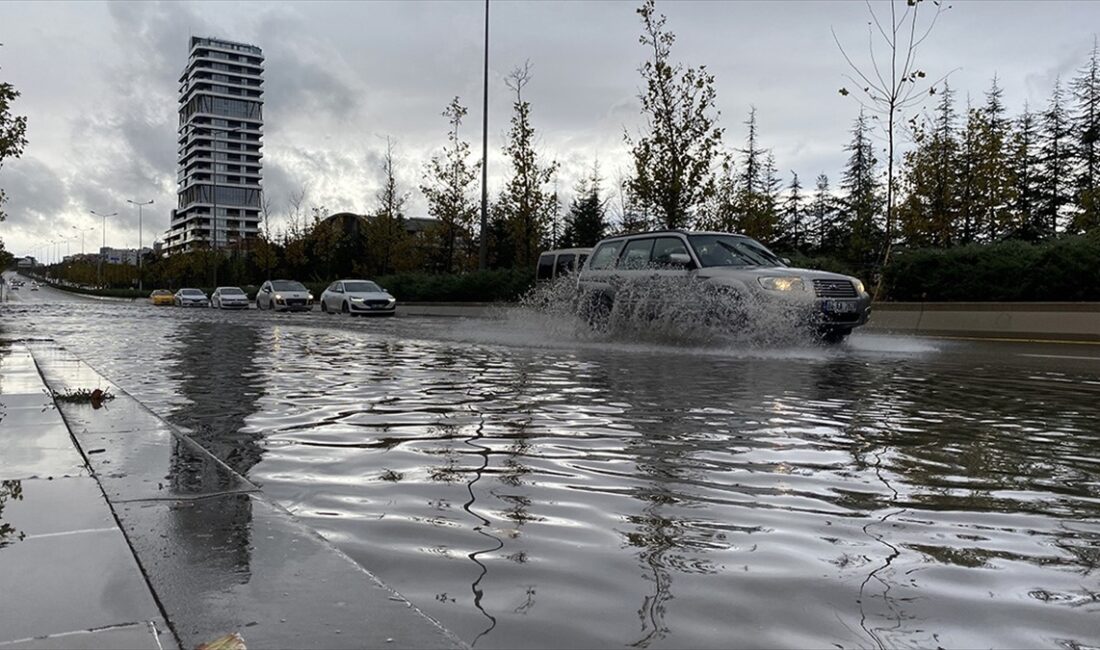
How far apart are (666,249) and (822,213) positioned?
65447mm

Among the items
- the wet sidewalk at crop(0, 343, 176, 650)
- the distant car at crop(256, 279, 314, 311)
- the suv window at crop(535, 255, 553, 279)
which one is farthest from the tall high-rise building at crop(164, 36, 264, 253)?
the wet sidewalk at crop(0, 343, 176, 650)

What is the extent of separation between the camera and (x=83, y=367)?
32.1 ft

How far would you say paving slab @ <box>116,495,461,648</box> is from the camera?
229 cm

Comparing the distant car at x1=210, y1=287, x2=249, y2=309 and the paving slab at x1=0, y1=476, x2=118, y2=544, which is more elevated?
the distant car at x1=210, y1=287, x2=249, y2=309

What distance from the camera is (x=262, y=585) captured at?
8.75 feet

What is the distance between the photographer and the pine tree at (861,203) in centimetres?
5494

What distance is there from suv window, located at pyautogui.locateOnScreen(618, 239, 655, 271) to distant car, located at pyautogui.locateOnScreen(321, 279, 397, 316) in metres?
20.7

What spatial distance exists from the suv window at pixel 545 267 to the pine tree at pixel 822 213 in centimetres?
5274

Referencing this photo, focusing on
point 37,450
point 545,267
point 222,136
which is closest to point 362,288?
point 545,267

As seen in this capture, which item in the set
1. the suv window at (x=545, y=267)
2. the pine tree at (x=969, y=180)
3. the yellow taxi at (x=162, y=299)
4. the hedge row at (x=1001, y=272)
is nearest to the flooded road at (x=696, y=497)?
the hedge row at (x=1001, y=272)

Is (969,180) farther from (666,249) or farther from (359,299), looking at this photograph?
(666,249)

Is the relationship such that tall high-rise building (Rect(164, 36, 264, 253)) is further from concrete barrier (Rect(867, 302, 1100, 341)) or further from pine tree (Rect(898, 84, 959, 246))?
concrete barrier (Rect(867, 302, 1100, 341))

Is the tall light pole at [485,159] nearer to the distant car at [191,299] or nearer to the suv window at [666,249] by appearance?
the suv window at [666,249]

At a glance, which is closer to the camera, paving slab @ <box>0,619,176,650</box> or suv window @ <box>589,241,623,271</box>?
paving slab @ <box>0,619,176,650</box>
